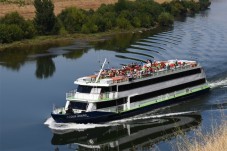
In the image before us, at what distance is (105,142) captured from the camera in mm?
28578

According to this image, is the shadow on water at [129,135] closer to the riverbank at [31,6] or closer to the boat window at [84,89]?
the boat window at [84,89]

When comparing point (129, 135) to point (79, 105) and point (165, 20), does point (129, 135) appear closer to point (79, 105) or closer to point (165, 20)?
point (79, 105)

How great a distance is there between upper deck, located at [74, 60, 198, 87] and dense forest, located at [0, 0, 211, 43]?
Result: 37.6 meters

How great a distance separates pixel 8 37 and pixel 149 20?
29.3 m

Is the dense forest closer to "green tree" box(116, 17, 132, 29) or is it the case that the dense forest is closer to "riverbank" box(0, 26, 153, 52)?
"green tree" box(116, 17, 132, 29)

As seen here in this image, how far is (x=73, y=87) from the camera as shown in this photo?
39250mm

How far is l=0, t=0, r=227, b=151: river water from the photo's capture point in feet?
93.4

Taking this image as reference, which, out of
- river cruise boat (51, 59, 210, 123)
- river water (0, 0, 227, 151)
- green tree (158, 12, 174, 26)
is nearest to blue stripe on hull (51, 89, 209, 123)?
river cruise boat (51, 59, 210, 123)

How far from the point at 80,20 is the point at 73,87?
138 ft

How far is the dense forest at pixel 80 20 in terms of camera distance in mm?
72000

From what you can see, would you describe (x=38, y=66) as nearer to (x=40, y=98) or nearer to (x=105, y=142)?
(x=40, y=98)

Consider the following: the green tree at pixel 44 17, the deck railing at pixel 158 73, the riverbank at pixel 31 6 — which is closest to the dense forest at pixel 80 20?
the green tree at pixel 44 17

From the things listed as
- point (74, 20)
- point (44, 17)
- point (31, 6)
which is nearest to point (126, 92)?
point (44, 17)

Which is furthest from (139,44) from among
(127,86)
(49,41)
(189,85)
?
(127,86)
